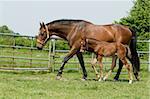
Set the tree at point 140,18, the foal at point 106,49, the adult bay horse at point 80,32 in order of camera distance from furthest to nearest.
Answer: the tree at point 140,18
the adult bay horse at point 80,32
the foal at point 106,49

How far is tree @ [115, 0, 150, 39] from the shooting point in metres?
30.2

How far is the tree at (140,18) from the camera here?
3022 centimetres

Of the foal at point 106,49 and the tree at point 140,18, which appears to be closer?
the foal at point 106,49

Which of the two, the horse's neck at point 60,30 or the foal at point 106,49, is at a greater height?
the horse's neck at point 60,30

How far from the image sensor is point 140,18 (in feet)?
102

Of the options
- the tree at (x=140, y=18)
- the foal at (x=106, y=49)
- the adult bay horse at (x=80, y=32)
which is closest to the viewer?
the foal at (x=106, y=49)

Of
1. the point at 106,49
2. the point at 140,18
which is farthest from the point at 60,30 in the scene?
the point at 140,18

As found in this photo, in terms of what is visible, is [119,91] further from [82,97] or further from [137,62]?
[137,62]

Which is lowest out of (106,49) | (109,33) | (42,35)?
(106,49)

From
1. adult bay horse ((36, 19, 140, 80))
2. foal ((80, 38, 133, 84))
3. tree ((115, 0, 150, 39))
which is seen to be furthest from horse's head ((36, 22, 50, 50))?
tree ((115, 0, 150, 39))

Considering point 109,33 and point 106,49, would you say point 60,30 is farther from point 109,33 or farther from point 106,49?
point 106,49

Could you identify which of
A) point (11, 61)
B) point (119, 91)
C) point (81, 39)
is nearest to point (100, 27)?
point (81, 39)

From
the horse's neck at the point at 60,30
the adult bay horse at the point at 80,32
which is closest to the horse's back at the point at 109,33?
the adult bay horse at the point at 80,32

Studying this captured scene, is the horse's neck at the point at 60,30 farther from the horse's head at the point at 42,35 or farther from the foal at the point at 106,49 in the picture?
the foal at the point at 106,49
